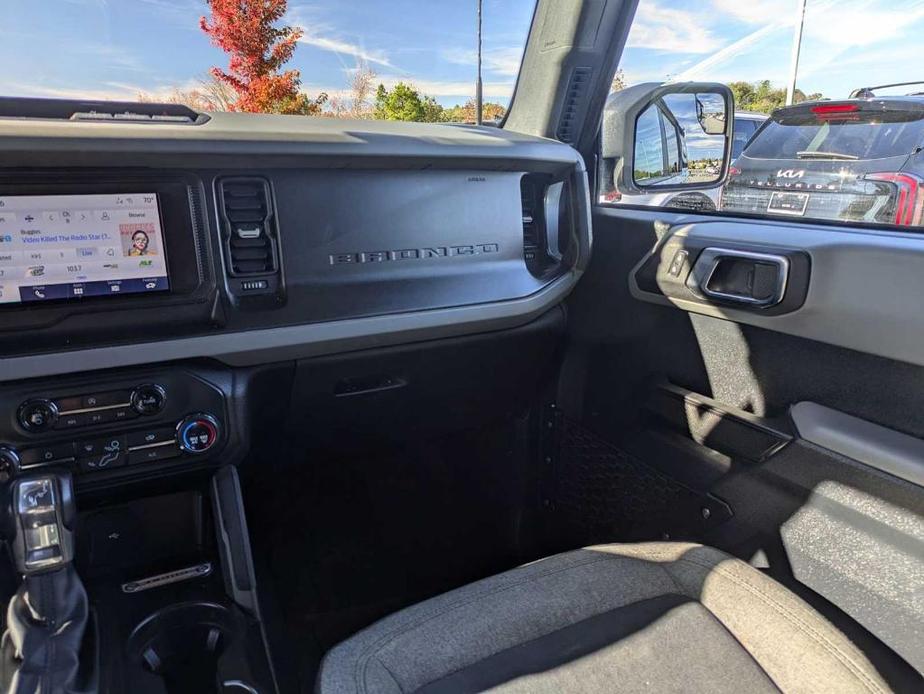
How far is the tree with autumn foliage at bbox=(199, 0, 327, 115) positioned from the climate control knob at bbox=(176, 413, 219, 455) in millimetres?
1138

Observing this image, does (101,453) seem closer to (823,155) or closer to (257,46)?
(257,46)

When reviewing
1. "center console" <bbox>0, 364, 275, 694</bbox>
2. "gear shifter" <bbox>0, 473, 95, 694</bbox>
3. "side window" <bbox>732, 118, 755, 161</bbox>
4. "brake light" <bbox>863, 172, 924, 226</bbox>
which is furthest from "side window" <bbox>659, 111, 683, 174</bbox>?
"gear shifter" <bbox>0, 473, 95, 694</bbox>

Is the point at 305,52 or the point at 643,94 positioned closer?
the point at 643,94

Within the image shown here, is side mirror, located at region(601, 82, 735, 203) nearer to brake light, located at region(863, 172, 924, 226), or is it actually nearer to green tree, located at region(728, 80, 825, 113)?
green tree, located at region(728, 80, 825, 113)

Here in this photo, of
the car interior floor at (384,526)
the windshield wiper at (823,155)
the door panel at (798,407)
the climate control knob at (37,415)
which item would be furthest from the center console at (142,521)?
the windshield wiper at (823,155)

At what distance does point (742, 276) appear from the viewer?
4.83 ft

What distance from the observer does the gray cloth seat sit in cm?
105

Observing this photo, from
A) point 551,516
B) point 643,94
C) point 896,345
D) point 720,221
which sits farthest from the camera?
point 551,516

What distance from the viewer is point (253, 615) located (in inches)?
57.2

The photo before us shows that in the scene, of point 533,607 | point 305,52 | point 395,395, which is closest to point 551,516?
point 395,395

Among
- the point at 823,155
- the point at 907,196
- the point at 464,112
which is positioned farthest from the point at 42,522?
the point at 823,155

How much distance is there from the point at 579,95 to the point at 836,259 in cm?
90

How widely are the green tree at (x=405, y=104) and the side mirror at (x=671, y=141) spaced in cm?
57

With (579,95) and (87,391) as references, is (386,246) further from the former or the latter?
(579,95)
